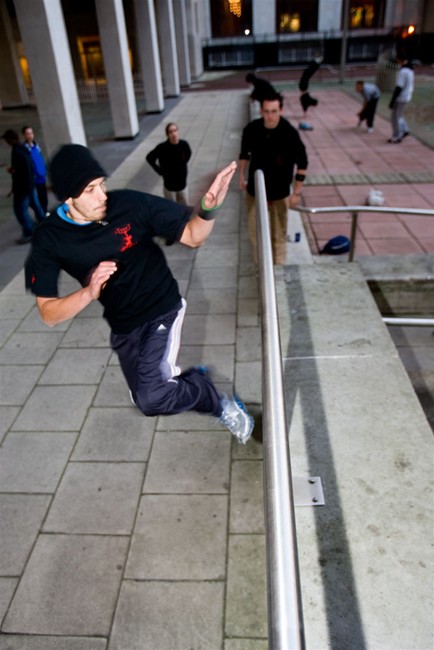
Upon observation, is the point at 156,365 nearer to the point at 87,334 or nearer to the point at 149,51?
the point at 87,334

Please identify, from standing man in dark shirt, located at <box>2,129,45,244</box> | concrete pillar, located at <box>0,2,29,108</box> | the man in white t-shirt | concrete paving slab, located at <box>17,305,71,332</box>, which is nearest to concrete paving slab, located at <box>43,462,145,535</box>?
concrete paving slab, located at <box>17,305,71,332</box>

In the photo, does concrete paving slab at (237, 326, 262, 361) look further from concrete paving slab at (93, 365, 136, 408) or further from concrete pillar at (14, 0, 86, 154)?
concrete pillar at (14, 0, 86, 154)

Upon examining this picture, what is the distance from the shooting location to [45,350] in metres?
4.76

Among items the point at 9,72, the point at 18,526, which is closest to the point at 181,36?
the point at 9,72

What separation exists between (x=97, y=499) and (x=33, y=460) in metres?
0.65

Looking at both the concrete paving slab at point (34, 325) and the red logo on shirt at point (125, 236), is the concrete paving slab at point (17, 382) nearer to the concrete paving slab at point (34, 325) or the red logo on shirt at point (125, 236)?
the concrete paving slab at point (34, 325)

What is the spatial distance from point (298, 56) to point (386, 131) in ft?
92.2

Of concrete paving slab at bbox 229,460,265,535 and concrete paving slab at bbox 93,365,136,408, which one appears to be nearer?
concrete paving slab at bbox 229,460,265,535

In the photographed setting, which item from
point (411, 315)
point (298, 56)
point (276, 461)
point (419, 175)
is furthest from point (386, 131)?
point (298, 56)

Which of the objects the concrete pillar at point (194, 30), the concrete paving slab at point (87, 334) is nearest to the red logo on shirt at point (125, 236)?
the concrete paving slab at point (87, 334)

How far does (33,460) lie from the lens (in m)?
3.45

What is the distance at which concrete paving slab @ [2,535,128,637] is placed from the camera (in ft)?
8.06

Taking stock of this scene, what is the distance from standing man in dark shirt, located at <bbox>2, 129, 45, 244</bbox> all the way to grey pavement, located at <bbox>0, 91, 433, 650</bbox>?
3.39 meters

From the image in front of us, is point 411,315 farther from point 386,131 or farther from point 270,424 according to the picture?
point 386,131
